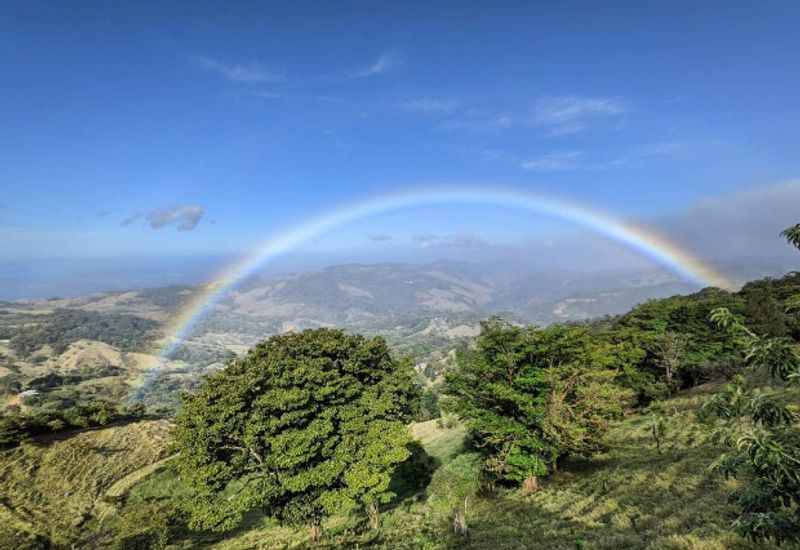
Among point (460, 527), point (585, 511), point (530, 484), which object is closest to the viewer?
point (585, 511)

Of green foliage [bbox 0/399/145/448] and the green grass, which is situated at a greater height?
the green grass

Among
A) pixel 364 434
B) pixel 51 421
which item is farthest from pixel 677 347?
pixel 51 421

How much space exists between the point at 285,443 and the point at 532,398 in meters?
17.5

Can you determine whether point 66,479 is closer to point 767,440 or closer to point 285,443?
point 285,443

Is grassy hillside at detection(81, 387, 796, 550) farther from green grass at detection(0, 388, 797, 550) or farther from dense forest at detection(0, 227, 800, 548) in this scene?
dense forest at detection(0, 227, 800, 548)

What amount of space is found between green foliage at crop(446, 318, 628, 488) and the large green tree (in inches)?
296

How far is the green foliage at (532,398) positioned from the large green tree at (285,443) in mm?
7508

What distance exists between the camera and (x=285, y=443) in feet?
84.4

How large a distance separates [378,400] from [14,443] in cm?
4613

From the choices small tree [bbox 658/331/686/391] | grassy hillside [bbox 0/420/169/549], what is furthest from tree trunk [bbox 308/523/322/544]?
small tree [bbox 658/331/686/391]

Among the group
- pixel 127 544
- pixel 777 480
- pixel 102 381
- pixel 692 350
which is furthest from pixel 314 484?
pixel 102 381

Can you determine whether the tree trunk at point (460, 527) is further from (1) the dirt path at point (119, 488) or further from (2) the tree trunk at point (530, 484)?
(1) the dirt path at point (119, 488)

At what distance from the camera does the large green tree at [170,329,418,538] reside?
25.8 metres

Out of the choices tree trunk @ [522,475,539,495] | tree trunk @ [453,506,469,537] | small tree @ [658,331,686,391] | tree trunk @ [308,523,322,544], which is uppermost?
small tree @ [658,331,686,391]
